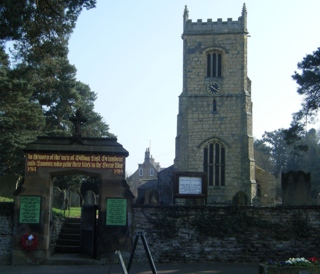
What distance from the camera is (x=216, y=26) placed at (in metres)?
40.8

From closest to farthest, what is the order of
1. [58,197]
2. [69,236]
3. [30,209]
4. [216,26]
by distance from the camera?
[30,209] → [69,236] → [58,197] → [216,26]

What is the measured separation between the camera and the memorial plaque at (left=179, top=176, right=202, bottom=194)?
17.8m

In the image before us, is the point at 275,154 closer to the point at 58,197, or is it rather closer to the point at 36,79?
the point at 36,79

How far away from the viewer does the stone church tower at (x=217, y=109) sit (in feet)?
127

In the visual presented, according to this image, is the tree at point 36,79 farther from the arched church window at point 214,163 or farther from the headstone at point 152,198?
the arched church window at point 214,163

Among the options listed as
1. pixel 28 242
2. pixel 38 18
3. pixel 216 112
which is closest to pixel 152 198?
pixel 28 242

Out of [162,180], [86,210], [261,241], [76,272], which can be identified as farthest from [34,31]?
[162,180]

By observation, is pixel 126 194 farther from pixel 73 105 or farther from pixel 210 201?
pixel 73 105

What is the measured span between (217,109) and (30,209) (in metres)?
25.9

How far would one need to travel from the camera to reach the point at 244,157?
38625 millimetres

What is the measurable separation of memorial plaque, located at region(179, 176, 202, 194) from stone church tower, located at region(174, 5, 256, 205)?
2005 centimetres

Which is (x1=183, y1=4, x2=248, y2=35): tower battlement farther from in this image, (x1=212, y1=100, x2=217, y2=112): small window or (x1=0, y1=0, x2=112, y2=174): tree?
(x1=0, y1=0, x2=112, y2=174): tree

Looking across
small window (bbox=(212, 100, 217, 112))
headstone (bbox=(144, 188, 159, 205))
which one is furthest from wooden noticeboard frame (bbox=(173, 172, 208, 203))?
small window (bbox=(212, 100, 217, 112))

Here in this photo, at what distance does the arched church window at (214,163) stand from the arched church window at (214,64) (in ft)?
18.8
